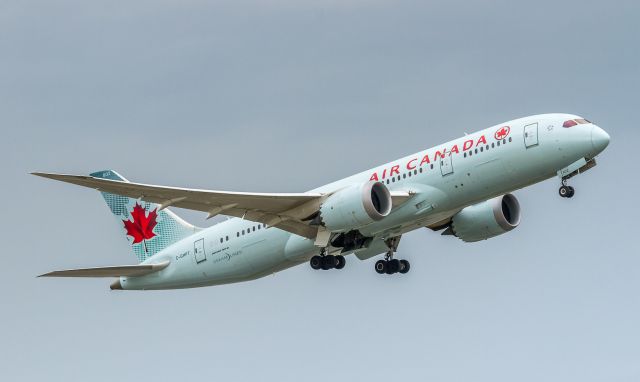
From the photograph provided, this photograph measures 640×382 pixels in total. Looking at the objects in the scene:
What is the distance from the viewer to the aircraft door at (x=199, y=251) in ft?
207

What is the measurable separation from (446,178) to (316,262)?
7.84m

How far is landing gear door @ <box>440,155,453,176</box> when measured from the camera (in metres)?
56.2

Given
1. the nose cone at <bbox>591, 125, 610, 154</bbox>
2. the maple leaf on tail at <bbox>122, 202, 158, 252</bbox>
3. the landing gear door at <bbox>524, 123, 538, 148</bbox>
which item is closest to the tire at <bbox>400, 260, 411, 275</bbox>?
the landing gear door at <bbox>524, 123, 538, 148</bbox>

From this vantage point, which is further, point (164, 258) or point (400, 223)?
point (164, 258)

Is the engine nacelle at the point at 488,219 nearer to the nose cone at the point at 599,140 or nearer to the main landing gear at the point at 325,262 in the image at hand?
the main landing gear at the point at 325,262

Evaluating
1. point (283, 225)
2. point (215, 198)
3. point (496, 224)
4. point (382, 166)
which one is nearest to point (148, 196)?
point (215, 198)

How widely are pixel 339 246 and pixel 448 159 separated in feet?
21.8

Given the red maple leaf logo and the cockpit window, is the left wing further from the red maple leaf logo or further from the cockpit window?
the cockpit window

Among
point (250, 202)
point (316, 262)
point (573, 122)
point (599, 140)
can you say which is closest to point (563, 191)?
point (599, 140)

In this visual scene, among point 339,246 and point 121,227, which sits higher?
point 121,227

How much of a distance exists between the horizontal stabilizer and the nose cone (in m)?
21.2

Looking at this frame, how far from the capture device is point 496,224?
206ft

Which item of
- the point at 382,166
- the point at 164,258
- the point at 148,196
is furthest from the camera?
the point at 164,258

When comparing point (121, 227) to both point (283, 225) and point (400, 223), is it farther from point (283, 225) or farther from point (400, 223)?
point (400, 223)
